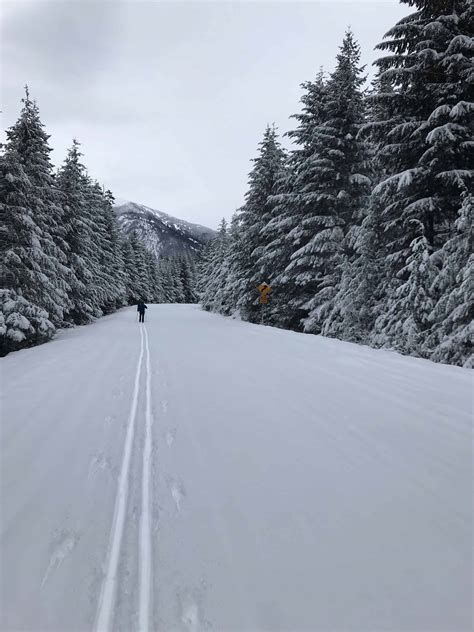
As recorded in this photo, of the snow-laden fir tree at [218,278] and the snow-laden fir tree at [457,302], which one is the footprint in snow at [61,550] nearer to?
the snow-laden fir tree at [457,302]

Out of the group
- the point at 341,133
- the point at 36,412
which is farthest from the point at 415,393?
the point at 341,133

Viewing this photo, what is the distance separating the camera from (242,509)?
3350 mm

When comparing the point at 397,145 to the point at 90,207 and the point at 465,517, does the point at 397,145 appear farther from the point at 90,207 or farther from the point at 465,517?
the point at 90,207

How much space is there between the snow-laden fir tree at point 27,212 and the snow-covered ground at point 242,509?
31.5ft

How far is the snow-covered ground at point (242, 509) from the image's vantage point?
7.66 feet

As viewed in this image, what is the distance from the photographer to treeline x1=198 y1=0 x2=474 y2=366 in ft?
31.9

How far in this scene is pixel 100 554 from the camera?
111 inches

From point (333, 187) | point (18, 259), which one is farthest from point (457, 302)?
point (18, 259)

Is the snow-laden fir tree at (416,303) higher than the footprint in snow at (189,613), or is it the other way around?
the snow-laden fir tree at (416,303)

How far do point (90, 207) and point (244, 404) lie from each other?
2857 centimetres

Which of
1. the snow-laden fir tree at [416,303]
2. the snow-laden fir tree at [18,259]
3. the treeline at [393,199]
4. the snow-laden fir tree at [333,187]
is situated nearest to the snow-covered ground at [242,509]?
the snow-laden fir tree at [416,303]

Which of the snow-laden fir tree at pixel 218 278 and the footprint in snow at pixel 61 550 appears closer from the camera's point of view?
the footprint in snow at pixel 61 550

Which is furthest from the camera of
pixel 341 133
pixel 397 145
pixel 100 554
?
pixel 341 133

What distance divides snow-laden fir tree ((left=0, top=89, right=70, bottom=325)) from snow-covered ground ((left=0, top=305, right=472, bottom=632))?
9605mm
